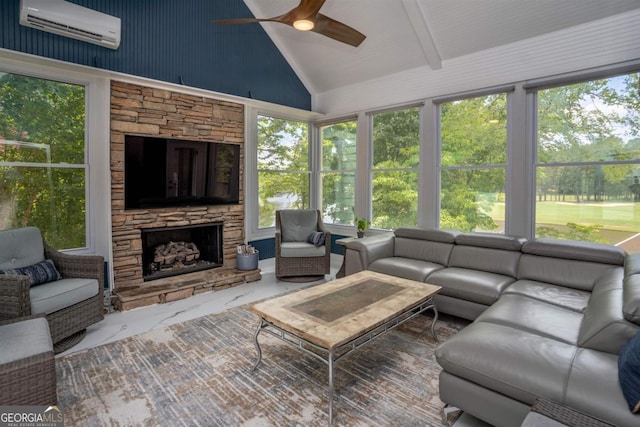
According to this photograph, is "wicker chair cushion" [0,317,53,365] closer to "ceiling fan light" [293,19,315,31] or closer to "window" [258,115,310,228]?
"ceiling fan light" [293,19,315,31]

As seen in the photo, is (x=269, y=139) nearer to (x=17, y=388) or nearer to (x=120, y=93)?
(x=120, y=93)

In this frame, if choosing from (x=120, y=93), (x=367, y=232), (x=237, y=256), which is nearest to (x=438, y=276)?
(x=367, y=232)

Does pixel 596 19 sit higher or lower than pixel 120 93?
higher

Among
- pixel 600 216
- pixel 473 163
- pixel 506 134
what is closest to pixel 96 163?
pixel 473 163

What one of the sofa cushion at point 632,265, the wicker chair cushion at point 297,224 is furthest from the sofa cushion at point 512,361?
the wicker chair cushion at point 297,224

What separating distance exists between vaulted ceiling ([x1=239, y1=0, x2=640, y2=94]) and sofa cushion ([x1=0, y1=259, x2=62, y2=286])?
Answer: 4.44 meters

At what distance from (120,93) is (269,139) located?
223 centimetres

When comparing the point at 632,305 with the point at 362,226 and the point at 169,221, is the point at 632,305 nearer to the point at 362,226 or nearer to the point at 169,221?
the point at 362,226

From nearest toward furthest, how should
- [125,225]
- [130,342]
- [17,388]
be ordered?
[17,388] < [130,342] < [125,225]

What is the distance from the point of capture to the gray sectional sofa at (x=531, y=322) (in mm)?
1578

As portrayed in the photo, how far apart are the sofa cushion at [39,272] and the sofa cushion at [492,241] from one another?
4166 millimetres

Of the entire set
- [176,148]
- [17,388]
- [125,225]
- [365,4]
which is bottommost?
[17,388]

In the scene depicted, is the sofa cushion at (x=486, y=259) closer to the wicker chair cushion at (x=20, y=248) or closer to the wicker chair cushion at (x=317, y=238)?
the wicker chair cushion at (x=317, y=238)

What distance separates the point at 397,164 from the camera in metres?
5.23
